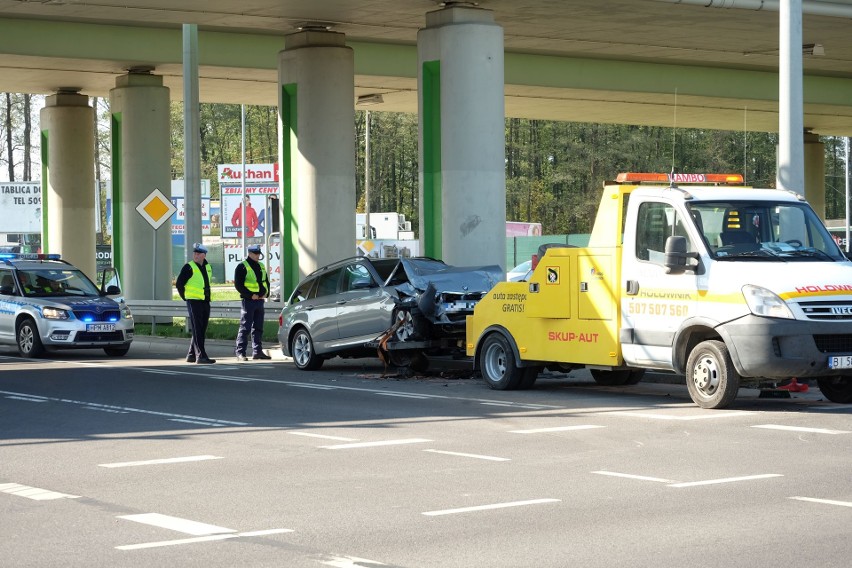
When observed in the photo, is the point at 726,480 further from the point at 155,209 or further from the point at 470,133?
the point at 155,209

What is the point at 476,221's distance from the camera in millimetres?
25156

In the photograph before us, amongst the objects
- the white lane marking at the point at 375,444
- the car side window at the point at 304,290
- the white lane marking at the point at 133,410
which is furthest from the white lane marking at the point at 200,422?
the car side window at the point at 304,290

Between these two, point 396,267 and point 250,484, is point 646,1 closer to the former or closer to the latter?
point 396,267

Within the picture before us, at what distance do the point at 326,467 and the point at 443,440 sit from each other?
182 centimetres

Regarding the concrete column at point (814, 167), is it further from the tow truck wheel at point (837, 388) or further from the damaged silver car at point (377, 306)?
the tow truck wheel at point (837, 388)

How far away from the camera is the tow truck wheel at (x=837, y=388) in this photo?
49.3 ft

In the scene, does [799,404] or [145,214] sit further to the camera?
[145,214]

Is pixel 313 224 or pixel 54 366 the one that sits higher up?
pixel 313 224

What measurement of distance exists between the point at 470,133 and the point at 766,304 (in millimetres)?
11869

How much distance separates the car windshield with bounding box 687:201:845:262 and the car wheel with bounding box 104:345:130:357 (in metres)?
12.9

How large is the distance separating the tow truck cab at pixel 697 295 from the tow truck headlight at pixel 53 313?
10004 millimetres

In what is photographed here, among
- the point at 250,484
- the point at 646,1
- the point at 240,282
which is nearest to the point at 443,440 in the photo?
the point at 250,484

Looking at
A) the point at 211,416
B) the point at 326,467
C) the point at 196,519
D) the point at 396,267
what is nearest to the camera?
the point at 196,519

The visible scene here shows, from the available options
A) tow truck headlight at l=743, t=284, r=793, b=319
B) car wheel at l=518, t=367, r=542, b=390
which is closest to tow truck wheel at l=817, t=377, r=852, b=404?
tow truck headlight at l=743, t=284, r=793, b=319
